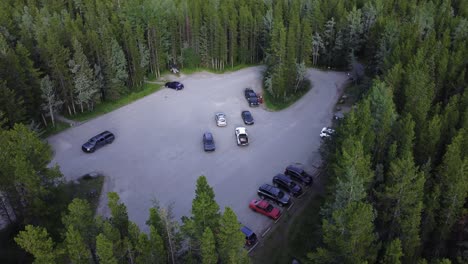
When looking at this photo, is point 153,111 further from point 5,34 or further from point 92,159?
point 5,34

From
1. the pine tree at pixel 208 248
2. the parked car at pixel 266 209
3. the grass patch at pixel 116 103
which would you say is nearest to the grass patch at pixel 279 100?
the grass patch at pixel 116 103

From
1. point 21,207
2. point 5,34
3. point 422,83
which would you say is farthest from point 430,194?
point 5,34

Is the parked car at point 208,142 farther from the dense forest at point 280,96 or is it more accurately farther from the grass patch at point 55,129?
the grass patch at point 55,129

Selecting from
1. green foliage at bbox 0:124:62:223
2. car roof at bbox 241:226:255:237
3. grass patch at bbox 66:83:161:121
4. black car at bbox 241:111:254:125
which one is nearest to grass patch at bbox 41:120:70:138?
grass patch at bbox 66:83:161:121

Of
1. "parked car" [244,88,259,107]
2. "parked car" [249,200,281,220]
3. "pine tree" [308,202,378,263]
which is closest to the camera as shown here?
"pine tree" [308,202,378,263]

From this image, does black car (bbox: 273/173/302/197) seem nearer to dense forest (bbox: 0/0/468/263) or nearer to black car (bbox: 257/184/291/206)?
black car (bbox: 257/184/291/206)

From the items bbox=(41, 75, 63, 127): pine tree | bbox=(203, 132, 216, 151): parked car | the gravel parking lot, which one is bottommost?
the gravel parking lot
